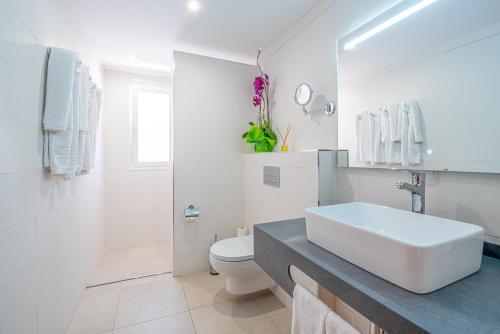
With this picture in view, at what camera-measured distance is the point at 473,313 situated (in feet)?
1.79

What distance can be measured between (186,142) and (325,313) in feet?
6.40

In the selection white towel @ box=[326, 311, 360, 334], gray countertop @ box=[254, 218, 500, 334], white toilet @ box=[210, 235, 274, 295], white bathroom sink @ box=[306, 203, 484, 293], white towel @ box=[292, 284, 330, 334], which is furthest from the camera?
white toilet @ box=[210, 235, 274, 295]

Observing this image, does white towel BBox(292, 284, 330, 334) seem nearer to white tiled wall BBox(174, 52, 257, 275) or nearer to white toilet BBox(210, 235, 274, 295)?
white toilet BBox(210, 235, 274, 295)

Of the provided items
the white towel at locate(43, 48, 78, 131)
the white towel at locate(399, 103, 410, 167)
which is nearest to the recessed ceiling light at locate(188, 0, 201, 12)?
the white towel at locate(43, 48, 78, 131)

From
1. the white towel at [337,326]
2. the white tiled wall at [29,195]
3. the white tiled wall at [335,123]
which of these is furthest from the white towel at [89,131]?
the white towel at [337,326]

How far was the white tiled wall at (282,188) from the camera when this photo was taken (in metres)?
1.58

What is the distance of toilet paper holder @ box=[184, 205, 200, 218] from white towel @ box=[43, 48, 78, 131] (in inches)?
52.4

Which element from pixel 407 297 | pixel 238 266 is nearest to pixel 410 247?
pixel 407 297

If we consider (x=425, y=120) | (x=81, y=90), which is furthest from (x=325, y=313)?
(x=81, y=90)

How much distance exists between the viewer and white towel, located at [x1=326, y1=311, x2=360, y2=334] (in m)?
0.72

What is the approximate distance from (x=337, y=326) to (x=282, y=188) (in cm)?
118

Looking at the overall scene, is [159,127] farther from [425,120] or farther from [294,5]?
[425,120]

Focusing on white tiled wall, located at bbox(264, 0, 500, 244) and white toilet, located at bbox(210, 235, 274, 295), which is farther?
white toilet, located at bbox(210, 235, 274, 295)

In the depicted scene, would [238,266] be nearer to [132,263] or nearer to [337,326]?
[337,326]
